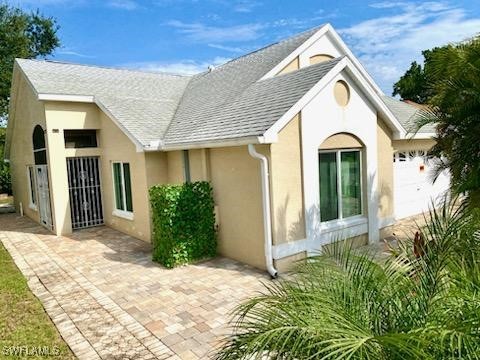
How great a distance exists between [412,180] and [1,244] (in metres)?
20.1

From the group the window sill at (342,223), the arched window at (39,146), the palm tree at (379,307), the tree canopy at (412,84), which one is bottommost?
the window sill at (342,223)

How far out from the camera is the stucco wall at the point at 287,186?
1046 cm

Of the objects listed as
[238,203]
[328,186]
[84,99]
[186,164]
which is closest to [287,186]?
[238,203]

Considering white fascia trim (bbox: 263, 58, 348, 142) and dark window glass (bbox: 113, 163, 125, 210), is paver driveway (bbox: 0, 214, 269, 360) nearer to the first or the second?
dark window glass (bbox: 113, 163, 125, 210)

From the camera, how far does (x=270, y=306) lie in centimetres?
367

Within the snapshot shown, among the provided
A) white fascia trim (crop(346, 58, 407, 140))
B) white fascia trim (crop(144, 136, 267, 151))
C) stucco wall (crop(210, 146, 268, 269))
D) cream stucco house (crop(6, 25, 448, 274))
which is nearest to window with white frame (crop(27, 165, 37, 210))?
cream stucco house (crop(6, 25, 448, 274))

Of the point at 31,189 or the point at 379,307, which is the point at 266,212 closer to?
the point at 379,307

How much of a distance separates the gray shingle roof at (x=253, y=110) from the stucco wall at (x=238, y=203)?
0.66 metres

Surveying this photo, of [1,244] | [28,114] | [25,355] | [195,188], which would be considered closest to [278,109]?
[195,188]

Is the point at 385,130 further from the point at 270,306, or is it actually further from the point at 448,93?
the point at 270,306

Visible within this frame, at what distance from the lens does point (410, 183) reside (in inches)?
700

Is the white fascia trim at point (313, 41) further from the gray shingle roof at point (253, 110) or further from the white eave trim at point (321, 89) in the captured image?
the white eave trim at point (321, 89)

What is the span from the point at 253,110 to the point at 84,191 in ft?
36.6

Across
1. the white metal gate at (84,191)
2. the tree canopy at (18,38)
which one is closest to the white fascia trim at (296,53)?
the white metal gate at (84,191)
